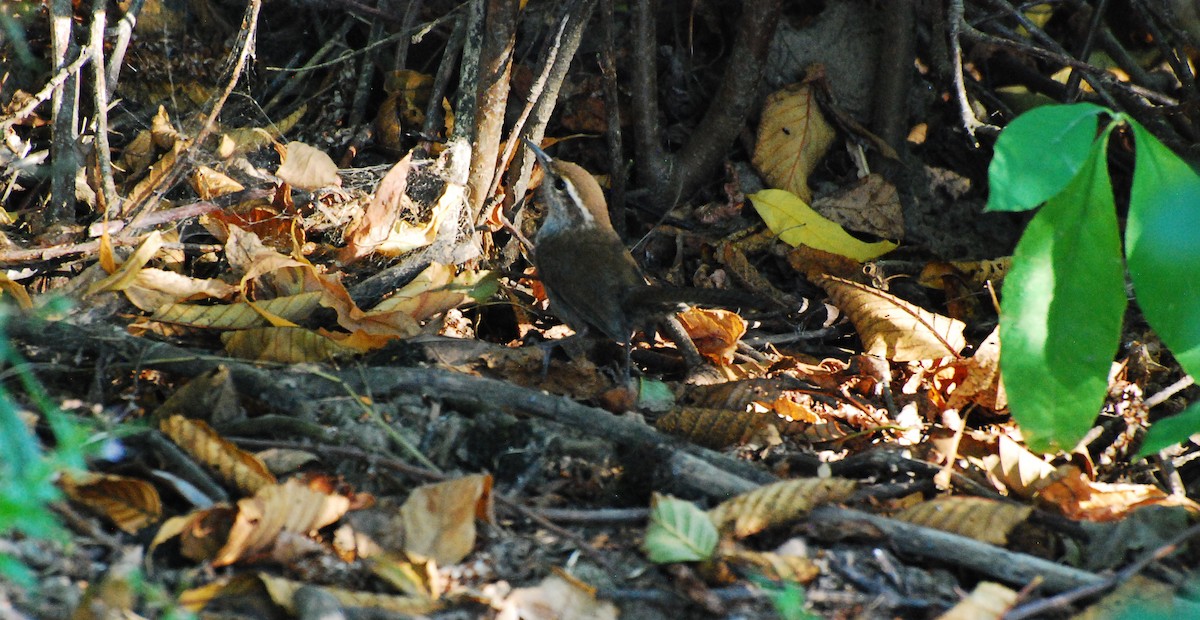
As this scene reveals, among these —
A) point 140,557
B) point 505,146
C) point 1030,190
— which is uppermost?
point 1030,190

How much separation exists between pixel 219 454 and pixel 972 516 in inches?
75.3

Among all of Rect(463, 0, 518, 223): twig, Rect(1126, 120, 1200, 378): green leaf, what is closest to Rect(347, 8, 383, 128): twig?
Rect(463, 0, 518, 223): twig

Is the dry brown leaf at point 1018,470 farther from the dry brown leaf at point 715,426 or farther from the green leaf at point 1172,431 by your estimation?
the dry brown leaf at point 715,426

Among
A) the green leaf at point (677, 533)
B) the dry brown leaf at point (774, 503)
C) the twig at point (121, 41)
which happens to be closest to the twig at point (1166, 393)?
the dry brown leaf at point (774, 503)

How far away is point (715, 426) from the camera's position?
312 centimetres

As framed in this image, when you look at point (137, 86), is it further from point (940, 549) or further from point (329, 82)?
point (940, 549)

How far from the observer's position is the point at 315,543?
227cm

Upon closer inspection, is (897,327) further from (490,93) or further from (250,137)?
(250,137)

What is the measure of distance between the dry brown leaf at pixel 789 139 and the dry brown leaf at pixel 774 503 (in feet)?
7.54

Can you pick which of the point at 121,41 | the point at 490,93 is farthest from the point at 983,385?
the point at 121,41

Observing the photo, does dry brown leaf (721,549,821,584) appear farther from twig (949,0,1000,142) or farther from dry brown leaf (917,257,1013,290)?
twig (949,0,1000,142)

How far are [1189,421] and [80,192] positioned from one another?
3945mm

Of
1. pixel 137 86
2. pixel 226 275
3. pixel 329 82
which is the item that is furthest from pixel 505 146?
pixel 137 86

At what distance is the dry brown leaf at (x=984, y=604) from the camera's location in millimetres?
2178
